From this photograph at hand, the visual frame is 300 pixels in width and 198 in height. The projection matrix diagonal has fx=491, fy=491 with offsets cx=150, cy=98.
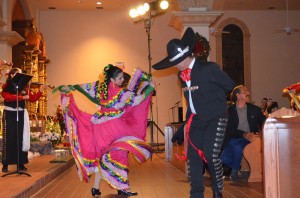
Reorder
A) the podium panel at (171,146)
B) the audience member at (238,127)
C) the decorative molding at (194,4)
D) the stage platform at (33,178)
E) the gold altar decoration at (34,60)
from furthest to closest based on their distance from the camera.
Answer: the gold altar decoration at (34,60) < the decorative molding at (194,4) < the podium panel at (171,146) < the audience member at (238,127) < the stage platform at (33,178)

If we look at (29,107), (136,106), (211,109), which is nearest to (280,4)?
(29,107)

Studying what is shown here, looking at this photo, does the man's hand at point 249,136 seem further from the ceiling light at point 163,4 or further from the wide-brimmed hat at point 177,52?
the ceiling light at point 163,4

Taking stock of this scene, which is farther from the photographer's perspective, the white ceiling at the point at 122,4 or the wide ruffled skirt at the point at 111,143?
the white ceiling at the point at 122,4

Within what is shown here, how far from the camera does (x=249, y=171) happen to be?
6457 millimetres

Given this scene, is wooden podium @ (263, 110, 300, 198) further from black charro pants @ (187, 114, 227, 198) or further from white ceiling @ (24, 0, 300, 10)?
white ceiling @ (24, 0, 300, 10)

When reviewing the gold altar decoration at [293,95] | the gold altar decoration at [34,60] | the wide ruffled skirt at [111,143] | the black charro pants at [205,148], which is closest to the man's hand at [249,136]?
the gold altar decoration at [293,95]

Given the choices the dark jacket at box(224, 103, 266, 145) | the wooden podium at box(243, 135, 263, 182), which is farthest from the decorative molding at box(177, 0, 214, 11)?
the wooden podium at box(243, 135, 263, 182)

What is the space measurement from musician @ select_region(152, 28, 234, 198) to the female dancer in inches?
62.0

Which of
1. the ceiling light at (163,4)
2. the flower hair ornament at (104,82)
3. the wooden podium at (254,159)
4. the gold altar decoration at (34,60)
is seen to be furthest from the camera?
the gold altar decoration at (34,60)

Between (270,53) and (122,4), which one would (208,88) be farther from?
(270,53)

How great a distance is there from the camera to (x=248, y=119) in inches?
243

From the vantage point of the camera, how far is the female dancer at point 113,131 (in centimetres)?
519

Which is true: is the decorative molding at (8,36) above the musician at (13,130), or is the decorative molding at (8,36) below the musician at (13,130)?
above

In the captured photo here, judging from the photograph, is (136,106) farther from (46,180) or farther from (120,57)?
(120,57)
